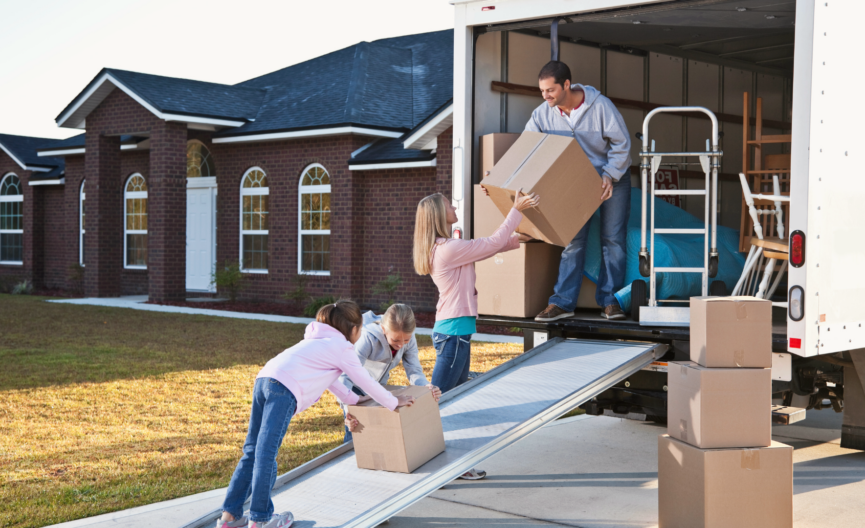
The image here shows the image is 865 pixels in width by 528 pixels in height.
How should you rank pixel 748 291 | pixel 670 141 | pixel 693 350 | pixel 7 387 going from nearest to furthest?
pixel 693 350, pixel 748 291, pixel 670 141, pixel 7 387

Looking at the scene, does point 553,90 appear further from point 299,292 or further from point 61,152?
point 61,152

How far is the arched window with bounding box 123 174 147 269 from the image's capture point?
2141cm

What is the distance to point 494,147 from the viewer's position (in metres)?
6.11

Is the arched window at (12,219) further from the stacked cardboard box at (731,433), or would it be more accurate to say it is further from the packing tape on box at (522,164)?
the stacked cardboard box at (731,433)

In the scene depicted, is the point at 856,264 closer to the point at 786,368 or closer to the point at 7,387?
the point at 786,368

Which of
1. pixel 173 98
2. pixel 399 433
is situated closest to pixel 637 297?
pixel 399 433

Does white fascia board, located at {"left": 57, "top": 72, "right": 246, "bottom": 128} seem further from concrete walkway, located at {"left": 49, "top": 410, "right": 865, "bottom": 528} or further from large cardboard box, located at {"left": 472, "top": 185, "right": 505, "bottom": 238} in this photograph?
large cardboard box, located at {"left": 472, "top": 185, "right": 505, "bottom": 238}

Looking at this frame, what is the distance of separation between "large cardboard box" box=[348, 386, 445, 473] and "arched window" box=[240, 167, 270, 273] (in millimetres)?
15226

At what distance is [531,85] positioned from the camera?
21.9ft

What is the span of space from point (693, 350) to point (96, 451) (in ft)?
14.3

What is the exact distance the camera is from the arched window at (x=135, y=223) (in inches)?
843

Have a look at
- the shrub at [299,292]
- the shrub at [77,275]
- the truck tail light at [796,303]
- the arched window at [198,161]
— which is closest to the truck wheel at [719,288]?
the truck tail light at [796,303]

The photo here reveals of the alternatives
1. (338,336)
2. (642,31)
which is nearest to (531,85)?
(642,31)

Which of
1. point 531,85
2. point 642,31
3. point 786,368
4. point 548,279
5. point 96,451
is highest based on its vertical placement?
point 642,31
